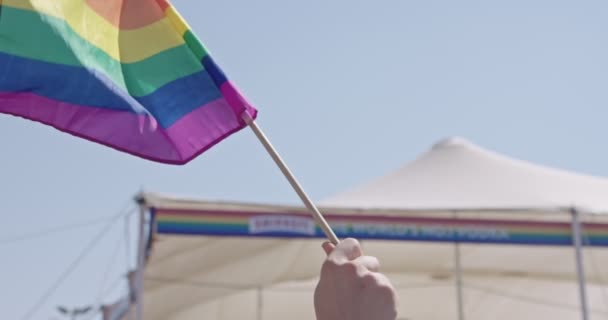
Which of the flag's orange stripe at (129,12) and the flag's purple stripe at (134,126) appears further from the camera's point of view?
the flag's orange stripe at (129,12)

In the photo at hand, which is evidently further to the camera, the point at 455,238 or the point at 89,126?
the point at 455,238

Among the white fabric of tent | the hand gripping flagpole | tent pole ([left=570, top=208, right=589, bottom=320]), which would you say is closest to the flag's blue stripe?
the hand gripping flagpole

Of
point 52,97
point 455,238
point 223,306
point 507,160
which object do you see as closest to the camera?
point 52,97

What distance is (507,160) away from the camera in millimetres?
9680

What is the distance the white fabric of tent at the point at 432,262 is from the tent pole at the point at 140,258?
42 centimetres

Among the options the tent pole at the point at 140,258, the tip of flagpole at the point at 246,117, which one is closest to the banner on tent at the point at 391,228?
the tent pole at the point at 140,258

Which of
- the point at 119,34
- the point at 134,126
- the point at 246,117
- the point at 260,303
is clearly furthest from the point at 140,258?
the point at 246,117

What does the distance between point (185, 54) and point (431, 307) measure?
259 inches

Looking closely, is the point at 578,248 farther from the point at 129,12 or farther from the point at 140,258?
the point at 129,12

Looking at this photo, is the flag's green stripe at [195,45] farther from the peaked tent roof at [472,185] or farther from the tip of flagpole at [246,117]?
the peaked tent roof at [472,185]

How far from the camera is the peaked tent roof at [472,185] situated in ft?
27.9

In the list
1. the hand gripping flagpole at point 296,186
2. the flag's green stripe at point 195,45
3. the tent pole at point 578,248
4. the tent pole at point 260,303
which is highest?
the flag's green stripe at point 195,45

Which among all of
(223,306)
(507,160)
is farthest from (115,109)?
(507,160)

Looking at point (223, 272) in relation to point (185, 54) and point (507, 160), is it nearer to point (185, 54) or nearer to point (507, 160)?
point (507, 160)
